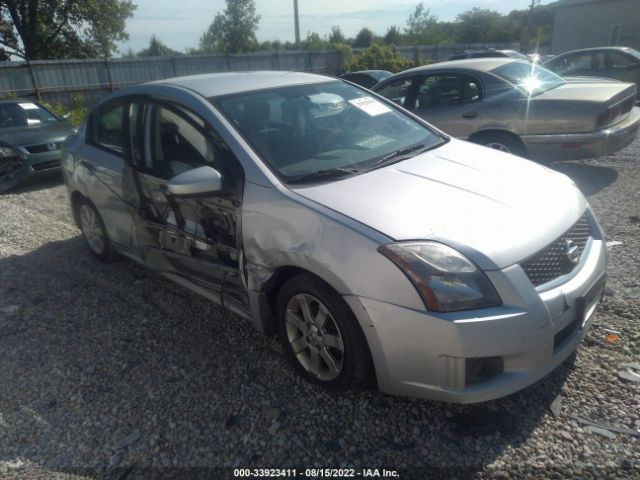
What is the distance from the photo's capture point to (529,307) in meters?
2.18

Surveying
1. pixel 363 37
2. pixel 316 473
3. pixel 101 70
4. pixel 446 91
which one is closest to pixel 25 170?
pixel 446 91

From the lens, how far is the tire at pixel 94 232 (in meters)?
4.44

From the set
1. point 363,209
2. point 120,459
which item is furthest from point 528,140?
point 120,459

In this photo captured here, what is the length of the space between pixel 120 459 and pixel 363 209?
1.72 meters

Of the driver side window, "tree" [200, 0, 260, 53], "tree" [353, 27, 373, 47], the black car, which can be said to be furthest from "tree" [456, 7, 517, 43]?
the driver side window

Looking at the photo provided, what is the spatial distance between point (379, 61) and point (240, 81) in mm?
21524

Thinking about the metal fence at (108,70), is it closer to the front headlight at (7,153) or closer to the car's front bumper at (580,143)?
the front headlight at (7,153)

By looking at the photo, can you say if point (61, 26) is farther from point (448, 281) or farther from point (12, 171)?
point (448, 281)

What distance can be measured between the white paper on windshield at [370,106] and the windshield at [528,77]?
316cm

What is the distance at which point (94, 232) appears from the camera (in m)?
4.64

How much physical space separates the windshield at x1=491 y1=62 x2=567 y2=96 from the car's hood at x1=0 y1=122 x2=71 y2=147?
7.11m

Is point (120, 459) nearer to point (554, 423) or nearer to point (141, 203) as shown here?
point (141, 203)

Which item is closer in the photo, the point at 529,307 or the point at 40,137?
the point at 529,307

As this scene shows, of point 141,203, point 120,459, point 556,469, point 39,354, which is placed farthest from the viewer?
point 141,203
